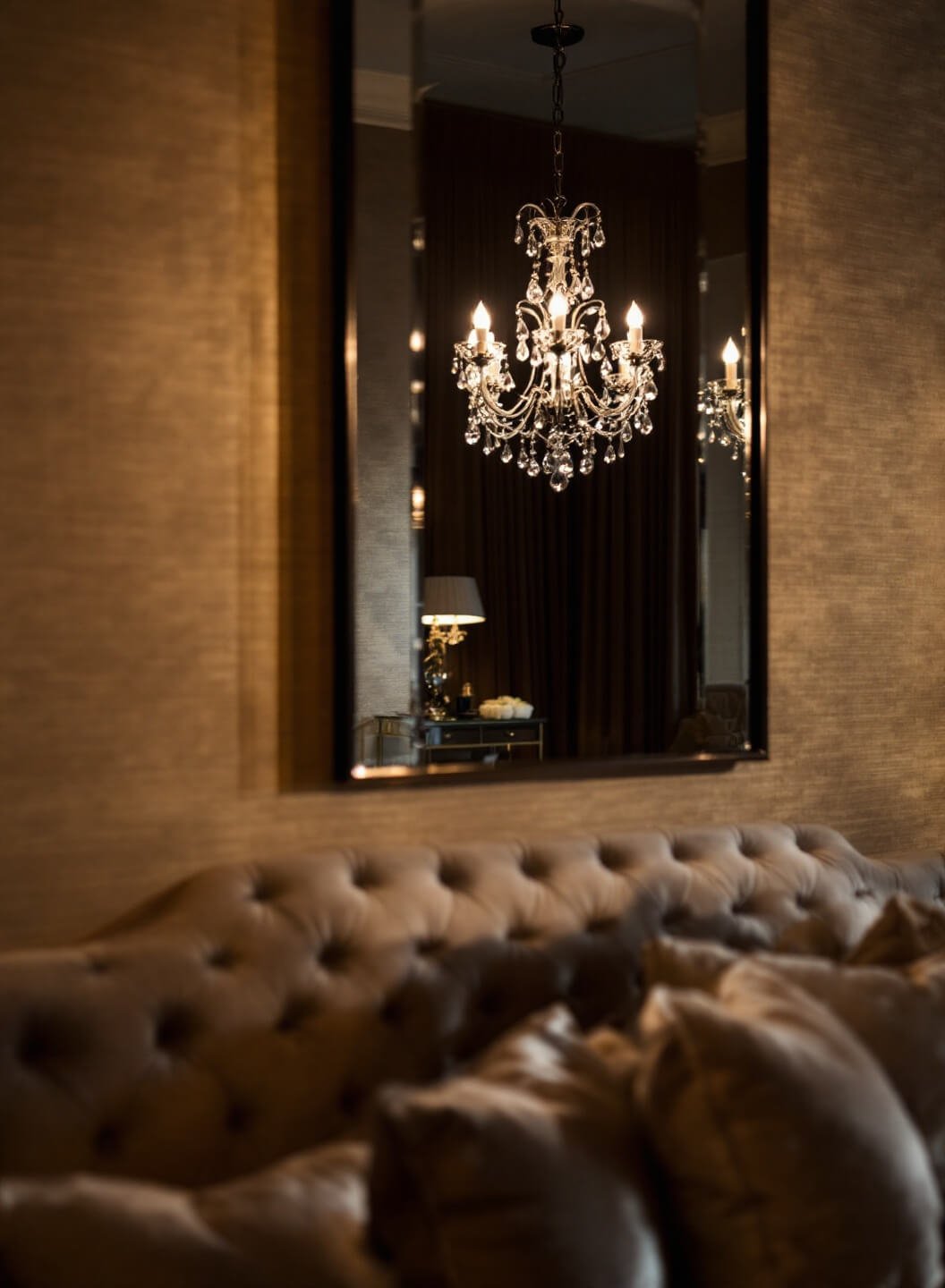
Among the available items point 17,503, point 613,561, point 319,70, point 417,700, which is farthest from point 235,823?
point 319,70

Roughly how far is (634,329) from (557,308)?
0.16 m

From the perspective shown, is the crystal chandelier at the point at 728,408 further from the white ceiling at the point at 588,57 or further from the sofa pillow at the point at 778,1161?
the sofa pillow at the point at 778,1161

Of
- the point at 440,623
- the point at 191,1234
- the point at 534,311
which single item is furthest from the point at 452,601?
the point at 191,1234

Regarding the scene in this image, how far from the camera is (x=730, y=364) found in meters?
2.66

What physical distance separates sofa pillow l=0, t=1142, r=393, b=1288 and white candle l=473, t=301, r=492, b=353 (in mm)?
1414

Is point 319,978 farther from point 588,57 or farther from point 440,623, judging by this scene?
point 588,57

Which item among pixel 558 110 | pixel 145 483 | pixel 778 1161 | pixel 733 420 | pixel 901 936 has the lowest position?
pixel 778 1161

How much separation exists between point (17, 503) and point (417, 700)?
692 millimetres

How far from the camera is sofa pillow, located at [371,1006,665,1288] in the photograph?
1.36 m

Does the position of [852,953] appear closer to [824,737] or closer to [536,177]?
[824,737]

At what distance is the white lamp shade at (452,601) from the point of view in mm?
2293

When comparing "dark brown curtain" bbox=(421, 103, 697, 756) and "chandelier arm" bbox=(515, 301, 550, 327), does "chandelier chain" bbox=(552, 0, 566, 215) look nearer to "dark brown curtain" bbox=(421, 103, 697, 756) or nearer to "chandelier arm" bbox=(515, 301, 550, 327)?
"dark brown curtain" bbox=(421, 103, 697, 756)

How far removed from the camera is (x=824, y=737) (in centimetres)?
282

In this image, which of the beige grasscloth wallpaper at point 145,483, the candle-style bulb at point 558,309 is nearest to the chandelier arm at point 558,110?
the candle-style bulb at point 558,309
